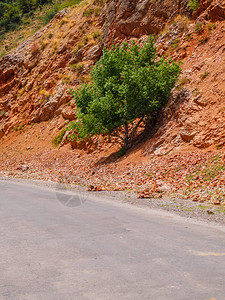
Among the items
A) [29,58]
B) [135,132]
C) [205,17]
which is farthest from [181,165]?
[29,58]

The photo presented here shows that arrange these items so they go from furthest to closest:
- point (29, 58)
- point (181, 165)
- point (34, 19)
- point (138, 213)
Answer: point (34, 19)
point (29, 58)
point (181, 165)
point (138, 213)

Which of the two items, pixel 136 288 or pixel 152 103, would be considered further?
pixel 152 103

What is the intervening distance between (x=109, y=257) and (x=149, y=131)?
45.3ft

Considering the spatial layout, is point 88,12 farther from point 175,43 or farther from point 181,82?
point 181,82

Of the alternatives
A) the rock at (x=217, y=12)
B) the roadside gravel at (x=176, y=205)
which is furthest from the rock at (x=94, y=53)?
the roadside gravel at (x=176, y=205)

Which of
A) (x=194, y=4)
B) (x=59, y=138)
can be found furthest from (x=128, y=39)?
(x=59, y=138)

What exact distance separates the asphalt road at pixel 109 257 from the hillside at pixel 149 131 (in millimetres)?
3193

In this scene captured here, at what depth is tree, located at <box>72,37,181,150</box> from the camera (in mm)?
15453

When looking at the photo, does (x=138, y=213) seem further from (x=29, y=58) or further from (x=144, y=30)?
(x=29, y=58)

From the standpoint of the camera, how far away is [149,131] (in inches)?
674

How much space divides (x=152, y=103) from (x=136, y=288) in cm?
1341

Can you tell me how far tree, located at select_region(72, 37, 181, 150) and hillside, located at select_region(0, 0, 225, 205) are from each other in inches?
36.6

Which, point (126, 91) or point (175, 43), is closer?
point (126, 91)

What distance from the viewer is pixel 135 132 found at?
18.5 metres
